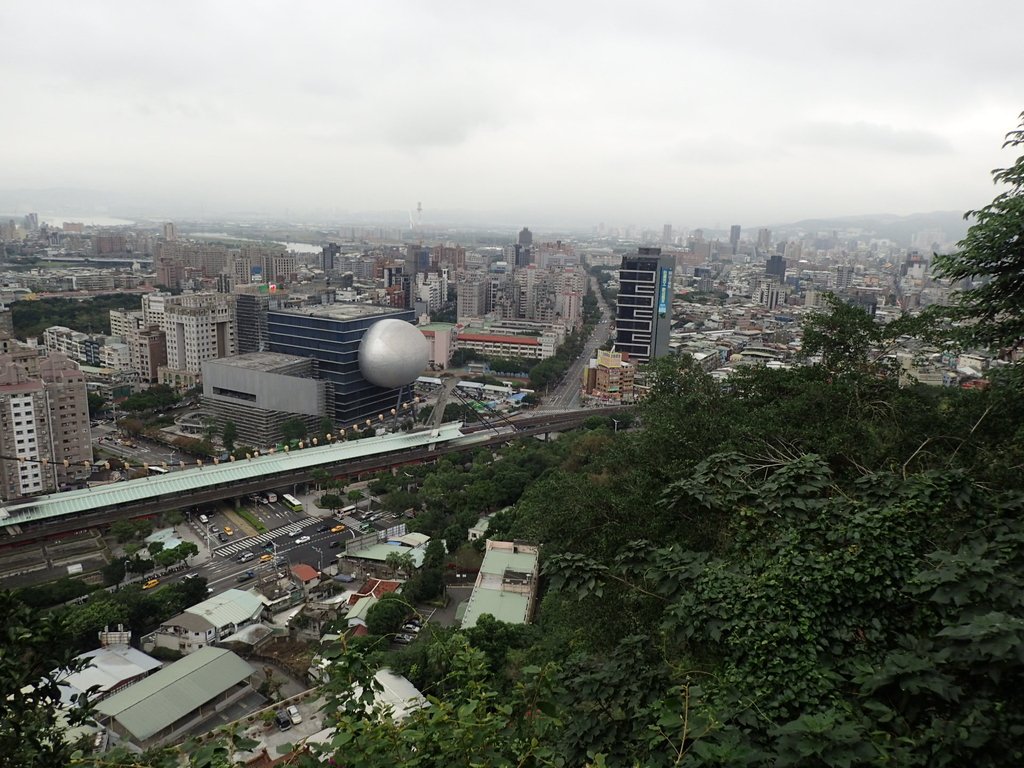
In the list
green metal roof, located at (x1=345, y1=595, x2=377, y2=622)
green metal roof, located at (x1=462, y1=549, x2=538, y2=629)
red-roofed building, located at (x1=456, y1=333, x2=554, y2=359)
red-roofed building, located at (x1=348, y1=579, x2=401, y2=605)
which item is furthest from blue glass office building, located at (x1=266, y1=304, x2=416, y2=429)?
red-roofed building, located at (x1=456, y1=333, x2=554, y2=359)

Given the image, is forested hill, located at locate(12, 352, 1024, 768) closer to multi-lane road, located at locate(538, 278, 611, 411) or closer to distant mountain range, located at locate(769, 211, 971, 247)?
multi-lane road, located at locate(538, 278, 611, 411)

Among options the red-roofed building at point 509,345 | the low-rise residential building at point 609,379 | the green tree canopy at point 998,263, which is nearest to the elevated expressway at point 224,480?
the low-rise residential building at point 609,379

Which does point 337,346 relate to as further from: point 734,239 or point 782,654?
point 734,239

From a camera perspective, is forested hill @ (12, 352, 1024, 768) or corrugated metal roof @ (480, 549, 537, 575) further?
corrugated metal roof @ (480, 549, 537, 575)

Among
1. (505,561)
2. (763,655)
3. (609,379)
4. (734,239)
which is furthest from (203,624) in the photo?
(734,239)

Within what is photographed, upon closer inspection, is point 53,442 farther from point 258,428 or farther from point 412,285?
point 412,285
